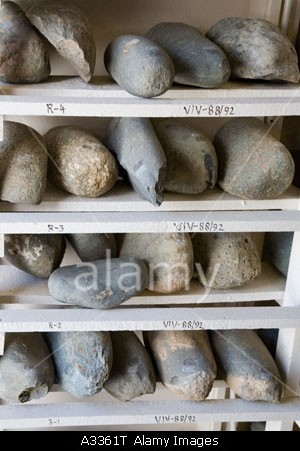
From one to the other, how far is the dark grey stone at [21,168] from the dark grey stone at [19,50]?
3.3 inches

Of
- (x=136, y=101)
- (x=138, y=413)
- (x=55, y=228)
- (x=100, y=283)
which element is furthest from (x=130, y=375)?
(x=136, y=101)

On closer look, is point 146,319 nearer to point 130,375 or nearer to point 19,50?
point 130,375

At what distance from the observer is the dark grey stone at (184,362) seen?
0.90m

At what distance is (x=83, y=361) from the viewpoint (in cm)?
87

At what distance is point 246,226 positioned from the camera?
0.82 meters

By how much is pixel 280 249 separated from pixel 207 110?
0.33m

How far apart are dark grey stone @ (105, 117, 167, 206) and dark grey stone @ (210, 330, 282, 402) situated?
0.32 metres

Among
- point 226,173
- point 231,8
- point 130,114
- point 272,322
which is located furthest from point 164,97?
point 272,322

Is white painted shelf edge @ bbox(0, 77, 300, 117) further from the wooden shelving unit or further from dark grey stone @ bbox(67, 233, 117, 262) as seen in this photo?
dark grey stone @ bbox(67, 233, 117, 262)

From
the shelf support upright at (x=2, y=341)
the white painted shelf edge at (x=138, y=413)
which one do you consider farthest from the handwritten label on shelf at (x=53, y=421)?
the shelf support upright at (x=2, y=341)

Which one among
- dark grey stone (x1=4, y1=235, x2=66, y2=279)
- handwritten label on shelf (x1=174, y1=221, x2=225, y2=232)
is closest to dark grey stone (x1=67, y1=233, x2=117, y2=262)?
dark grey stone (x1=4, y1=235, x2=66, y2=279)

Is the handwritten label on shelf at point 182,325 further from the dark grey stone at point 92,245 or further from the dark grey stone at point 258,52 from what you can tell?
the dark grey stone at point 258,52

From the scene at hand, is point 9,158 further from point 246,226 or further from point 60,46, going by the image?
point 246,226

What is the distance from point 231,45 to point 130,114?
0.19 m
